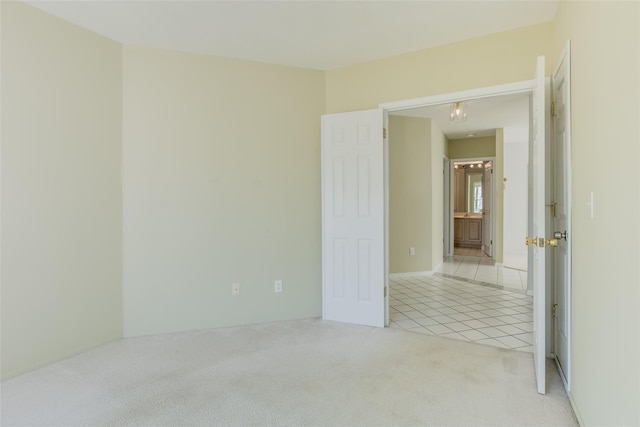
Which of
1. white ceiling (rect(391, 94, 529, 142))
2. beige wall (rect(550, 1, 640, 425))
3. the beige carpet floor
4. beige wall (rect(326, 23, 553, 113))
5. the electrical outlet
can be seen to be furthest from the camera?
white ceiling (rect(391, 94, 529, 142))

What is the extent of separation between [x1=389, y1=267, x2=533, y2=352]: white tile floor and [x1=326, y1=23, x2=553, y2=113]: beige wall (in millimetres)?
1999

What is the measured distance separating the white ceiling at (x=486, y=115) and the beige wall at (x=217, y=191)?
1.47m

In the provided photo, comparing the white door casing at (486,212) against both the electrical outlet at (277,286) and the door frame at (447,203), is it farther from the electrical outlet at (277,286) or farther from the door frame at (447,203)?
the electrical outlet at (277,286)

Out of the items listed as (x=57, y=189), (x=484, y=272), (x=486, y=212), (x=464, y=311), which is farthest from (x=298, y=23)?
(x=486, y=212)

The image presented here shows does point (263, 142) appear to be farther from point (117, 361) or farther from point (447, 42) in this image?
point (117, 361)

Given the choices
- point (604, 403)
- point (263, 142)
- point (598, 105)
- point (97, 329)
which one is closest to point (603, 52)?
point (598, 105)

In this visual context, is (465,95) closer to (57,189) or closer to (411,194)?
(411,194)

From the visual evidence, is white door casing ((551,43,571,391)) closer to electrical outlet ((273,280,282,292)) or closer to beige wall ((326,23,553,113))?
beige wall ((326,23,553,113))

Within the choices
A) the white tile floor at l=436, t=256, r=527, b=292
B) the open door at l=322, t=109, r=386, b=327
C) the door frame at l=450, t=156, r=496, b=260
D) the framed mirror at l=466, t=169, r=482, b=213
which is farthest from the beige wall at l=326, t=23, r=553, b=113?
the framed mirror at l=466, t=169, r=482, b=213

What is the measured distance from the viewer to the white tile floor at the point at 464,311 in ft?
9.76

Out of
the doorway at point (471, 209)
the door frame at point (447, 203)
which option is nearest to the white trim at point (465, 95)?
the door frame at point (447, 203)

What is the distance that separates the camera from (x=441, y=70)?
9.44 ft

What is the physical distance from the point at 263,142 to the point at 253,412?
7.18ft

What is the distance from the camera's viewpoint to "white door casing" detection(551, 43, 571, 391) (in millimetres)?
2002
